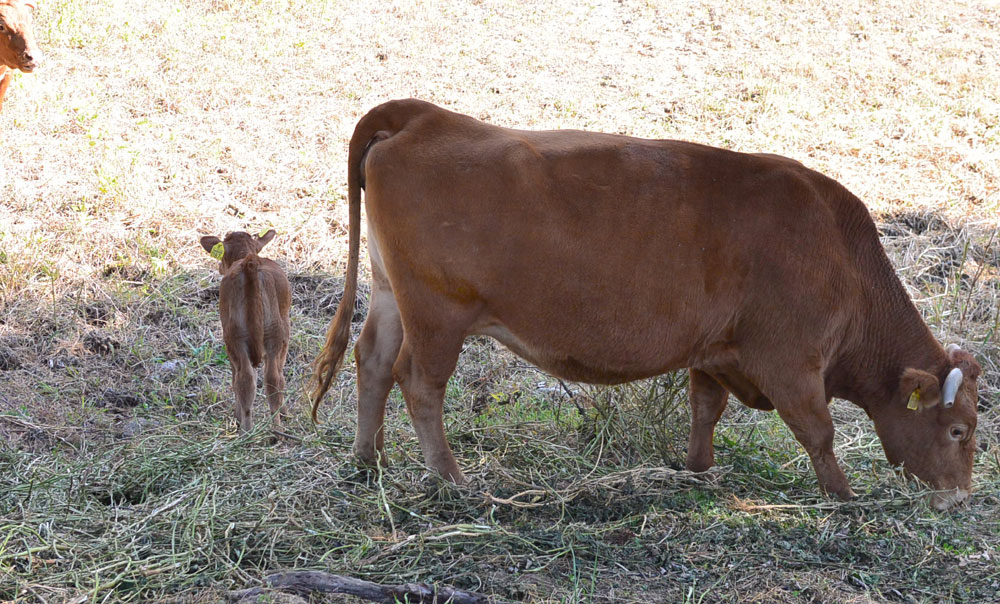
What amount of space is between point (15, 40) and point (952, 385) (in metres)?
7.93

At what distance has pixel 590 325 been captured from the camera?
4914 millimetres

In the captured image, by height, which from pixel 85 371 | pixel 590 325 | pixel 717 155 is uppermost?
pixel 717 155

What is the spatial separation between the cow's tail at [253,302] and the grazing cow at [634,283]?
37.4 inches

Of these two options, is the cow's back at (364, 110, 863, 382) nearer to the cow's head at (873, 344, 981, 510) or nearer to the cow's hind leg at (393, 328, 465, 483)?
the cow's hind leg at (393, 328, 465, 483)

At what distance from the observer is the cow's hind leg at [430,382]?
4785 mm

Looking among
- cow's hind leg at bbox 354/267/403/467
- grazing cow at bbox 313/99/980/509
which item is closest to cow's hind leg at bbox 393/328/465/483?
grazing cow at bbox 313/99/980/509

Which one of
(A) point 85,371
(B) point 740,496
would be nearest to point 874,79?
(B) point 740,496

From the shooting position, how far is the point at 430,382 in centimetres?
486

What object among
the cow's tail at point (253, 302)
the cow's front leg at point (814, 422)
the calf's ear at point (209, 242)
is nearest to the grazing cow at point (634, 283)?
the cow's front leg at point (814, 422)

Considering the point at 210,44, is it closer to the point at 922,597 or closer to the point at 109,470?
the point at 109,470

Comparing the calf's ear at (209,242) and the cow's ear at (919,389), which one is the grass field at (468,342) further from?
the calf's ear at (209,242)

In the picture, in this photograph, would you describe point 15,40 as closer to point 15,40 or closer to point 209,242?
point 15,40

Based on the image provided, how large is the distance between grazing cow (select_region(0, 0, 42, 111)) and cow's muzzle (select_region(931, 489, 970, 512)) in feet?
26.2

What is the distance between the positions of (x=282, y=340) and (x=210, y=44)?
7785 millimetres
